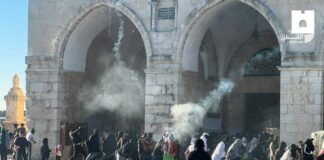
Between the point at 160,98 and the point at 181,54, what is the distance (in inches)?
53.5

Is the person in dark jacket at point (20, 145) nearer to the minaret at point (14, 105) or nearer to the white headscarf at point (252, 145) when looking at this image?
the white headscarf at point (252, 145)

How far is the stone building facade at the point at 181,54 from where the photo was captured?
1588 centimetres

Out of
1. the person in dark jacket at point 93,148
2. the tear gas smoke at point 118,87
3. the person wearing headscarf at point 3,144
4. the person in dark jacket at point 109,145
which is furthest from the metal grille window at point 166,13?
the person wearing headscarf at point 3,144

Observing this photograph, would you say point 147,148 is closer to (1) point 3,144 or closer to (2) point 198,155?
(1) point 3,144

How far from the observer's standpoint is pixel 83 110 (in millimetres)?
20047

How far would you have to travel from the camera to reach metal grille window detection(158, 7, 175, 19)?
1748cm

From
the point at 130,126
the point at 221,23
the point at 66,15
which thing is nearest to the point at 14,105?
the point at 130,126

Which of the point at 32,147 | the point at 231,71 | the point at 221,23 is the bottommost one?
the point at 32,147

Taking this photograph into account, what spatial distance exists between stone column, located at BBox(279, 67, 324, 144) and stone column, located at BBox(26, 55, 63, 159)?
6.83m

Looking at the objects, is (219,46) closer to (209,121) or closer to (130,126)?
(209,121)

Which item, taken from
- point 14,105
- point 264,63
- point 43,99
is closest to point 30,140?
point 43,99

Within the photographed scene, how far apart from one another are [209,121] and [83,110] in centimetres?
399

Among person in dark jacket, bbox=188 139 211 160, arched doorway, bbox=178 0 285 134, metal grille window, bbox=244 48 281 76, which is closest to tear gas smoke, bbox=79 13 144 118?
arched doorway, bbox=178 0 285 134

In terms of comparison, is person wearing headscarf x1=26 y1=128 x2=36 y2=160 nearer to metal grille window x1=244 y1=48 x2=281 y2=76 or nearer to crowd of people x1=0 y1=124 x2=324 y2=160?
crowd of people x1=0 y1=124 x2=324 y2=160
